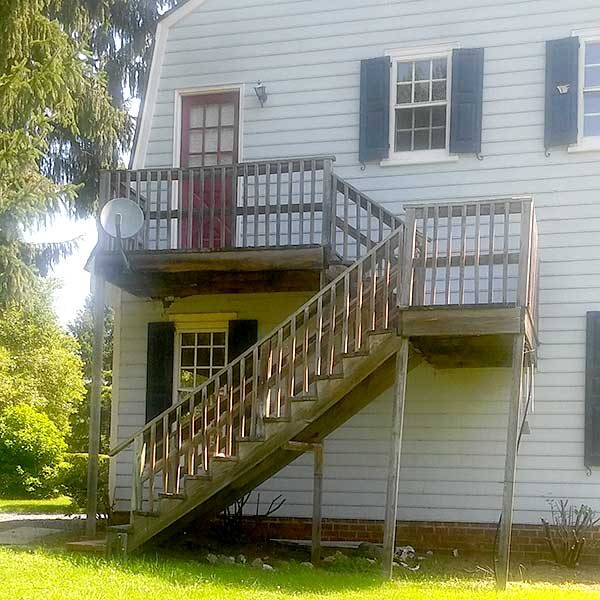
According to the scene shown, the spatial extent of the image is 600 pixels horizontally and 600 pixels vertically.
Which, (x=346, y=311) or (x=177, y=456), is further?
(x=177, y=456)

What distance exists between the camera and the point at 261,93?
1370 cm

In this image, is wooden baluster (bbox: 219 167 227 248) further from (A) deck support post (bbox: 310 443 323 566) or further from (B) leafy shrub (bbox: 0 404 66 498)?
(B) leafy shrub (bbox: 0 404 66 498)

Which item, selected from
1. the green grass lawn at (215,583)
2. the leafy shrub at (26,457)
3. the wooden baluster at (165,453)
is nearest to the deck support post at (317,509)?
the green grass lawn at (215,583)

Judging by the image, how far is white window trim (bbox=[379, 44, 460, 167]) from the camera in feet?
42.8

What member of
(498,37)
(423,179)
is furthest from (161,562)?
(498,37)

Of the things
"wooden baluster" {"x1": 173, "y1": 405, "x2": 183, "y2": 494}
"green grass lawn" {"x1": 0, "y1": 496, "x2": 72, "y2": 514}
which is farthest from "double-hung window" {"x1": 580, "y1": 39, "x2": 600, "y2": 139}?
"green grass lawn" {"x1": 0, "y1": 496, "x2": 72, "y2": 514}

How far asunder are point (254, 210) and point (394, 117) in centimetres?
252

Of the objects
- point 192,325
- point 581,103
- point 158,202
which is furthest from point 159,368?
point 581,103

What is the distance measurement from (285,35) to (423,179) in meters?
2.88

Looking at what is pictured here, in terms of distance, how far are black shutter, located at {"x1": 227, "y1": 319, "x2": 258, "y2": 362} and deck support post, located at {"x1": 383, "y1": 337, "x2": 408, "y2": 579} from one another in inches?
145

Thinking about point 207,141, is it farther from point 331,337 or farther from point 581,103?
point 581,103

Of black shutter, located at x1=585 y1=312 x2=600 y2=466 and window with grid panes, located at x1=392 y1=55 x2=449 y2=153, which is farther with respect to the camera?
window with grid panes, located at x1=392 y1=55 x2=449 y2=153

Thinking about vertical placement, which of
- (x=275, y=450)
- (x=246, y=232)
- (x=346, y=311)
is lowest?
(x=275, y=450)

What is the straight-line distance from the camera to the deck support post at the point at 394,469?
32.0 feet
